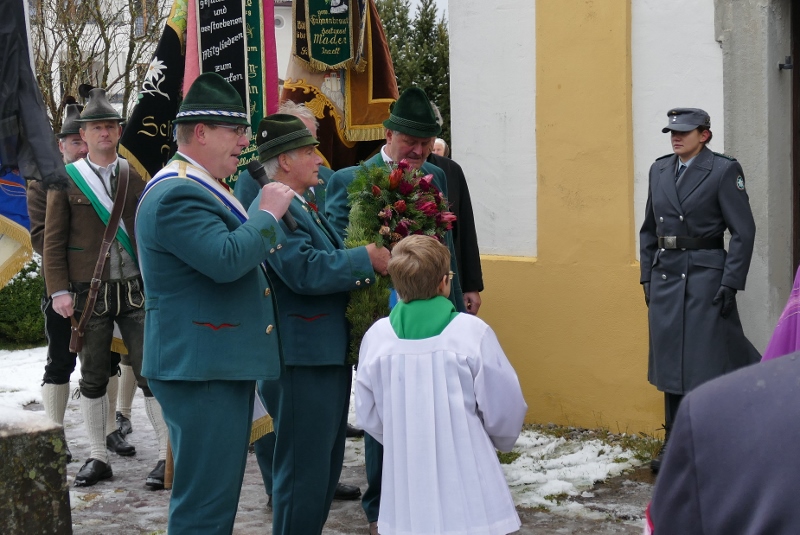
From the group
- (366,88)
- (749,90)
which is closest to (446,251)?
(749,90)

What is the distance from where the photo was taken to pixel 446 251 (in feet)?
12.3

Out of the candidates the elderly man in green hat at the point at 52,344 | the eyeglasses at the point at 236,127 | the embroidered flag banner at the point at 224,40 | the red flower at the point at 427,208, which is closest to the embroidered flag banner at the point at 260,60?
the embroidered flag banner at the point at 224,40

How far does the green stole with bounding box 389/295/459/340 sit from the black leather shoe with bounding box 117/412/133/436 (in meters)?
4.13

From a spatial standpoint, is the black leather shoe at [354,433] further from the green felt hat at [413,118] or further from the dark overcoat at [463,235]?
the green felt hat at [413,118]

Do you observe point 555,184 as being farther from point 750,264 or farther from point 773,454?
point 773,454

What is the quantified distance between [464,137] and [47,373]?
3.08 metres

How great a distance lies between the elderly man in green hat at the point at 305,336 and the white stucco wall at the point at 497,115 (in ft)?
9.32

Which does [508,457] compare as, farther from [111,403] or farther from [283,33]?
[283,33]

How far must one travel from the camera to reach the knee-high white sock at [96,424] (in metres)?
6.25

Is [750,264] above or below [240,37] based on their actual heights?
below

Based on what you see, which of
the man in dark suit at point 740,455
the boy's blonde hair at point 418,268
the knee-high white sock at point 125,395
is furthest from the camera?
the knee-high white sock at point 125,395

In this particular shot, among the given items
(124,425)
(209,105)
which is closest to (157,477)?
(124,425)

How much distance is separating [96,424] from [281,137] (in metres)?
2.82

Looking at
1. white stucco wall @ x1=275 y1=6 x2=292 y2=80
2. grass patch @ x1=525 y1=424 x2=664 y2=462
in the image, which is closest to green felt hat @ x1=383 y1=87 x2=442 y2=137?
grass patch @ x1=525 y1=424 x2=664 y2=462
